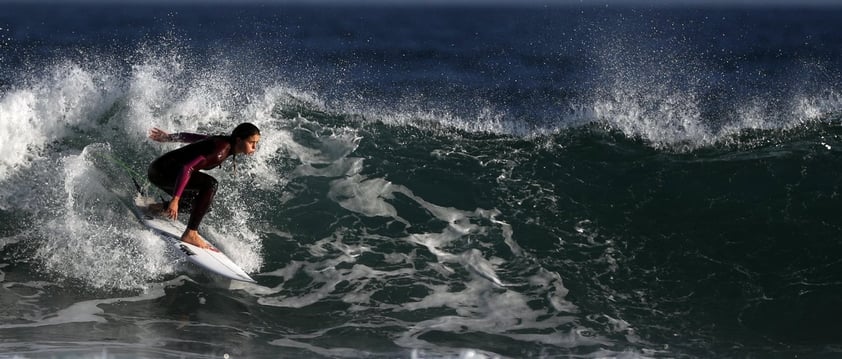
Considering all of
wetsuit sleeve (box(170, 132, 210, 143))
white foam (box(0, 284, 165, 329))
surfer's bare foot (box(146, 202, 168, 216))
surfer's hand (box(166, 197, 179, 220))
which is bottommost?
white foam (box(0, 284, 165, 329))

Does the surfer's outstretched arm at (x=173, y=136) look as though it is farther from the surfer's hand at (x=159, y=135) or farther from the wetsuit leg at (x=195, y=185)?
the wetsuit leg at (x=195, y=185)

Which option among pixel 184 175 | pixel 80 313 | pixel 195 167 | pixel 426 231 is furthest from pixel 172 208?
pixel 426 231

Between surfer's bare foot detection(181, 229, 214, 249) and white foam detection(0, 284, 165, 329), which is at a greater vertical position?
surfer's bare foot detection(181, 229, 214, 249)

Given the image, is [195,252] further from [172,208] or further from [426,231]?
[426,231]

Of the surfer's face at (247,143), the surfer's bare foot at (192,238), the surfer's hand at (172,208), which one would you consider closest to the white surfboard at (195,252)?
the surfer's bare foot at (192,238)

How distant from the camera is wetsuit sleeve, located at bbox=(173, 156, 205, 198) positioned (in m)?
8.15

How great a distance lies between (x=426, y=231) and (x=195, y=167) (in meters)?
2.82

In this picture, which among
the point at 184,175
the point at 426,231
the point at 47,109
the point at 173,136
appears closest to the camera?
the point at 184,175

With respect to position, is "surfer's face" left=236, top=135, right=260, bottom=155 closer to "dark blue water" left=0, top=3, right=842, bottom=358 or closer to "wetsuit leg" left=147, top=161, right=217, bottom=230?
"wetsuit leg" left=147, top=161, right=217, bottom=230

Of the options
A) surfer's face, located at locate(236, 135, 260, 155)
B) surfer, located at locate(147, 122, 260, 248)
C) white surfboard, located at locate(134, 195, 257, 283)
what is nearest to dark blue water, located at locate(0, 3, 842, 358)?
white surfboard, located at locate(134, 195, 257, 283)

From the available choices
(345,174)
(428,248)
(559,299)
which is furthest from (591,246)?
(345,174)

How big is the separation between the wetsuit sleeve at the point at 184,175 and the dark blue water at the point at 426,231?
0.93 m

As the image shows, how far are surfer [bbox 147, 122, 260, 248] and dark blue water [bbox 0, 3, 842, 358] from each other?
2.10 feet

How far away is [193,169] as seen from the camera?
324 inches
